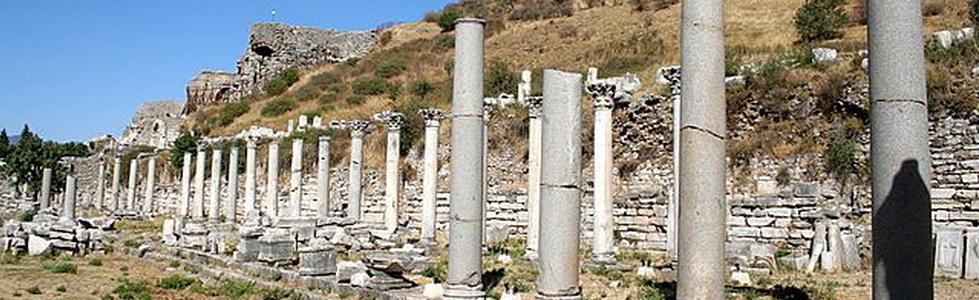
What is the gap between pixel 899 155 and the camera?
6828 millimetres

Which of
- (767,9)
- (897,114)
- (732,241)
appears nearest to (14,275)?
(732,241)

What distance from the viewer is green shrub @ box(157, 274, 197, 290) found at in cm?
1521

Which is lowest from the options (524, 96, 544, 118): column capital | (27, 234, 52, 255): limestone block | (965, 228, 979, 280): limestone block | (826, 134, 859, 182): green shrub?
(27, 234, 52, 255): limestone block

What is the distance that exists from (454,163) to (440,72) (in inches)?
1657

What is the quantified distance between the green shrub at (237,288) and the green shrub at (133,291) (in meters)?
1.25

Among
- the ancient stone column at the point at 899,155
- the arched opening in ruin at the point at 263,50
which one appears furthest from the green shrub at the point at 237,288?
the arched opening in ruin at the point at 263,50

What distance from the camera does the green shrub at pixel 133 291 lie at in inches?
533

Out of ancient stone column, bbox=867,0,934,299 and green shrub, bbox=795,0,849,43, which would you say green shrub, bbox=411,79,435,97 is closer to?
green shrub, bbox=795,0,849,43

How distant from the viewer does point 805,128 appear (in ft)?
79.6

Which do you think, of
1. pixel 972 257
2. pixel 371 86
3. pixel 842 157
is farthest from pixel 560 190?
pixel 371 86

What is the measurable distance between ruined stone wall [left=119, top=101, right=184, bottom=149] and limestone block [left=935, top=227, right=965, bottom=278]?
176ft

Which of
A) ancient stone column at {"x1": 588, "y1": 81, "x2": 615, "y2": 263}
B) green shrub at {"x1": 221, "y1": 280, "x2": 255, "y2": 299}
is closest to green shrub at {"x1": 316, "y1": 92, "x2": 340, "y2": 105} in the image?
ancient stone column at {"x1": 588, "y1": 81, "x2": 615, "y2": 263}

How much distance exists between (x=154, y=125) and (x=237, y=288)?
5838 centimetres

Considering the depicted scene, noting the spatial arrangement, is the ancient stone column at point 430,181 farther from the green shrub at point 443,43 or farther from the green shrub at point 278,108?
the green shrub at point 443,43
